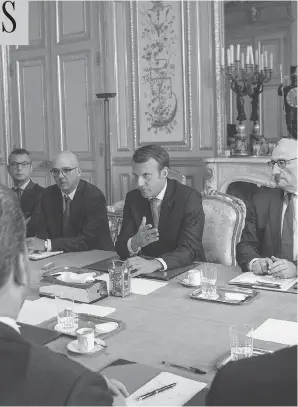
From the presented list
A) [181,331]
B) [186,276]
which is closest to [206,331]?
[181,331]

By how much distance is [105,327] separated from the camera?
175 centimetres

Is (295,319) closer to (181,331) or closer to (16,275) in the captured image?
(181,331)

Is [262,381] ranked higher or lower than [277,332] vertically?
higher

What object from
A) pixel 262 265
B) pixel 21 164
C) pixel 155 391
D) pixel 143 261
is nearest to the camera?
pixel 155 391

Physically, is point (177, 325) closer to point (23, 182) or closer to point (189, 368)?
point (189, 368)

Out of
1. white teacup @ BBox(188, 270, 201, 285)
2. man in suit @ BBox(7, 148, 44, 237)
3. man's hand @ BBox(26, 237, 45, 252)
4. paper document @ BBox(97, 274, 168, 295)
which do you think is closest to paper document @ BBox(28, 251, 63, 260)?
man's hand @ BBox(26, 237, 45, 252)

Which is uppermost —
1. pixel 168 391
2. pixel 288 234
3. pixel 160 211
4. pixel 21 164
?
pixel 21 164

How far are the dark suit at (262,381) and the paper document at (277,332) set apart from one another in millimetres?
846

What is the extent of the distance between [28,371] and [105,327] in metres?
0.87

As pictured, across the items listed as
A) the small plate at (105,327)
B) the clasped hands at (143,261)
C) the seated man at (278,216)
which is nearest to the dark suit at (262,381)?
the small plate at (105,327)

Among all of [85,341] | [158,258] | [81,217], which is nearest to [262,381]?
[85,341]

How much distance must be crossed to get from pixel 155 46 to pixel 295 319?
4.11m

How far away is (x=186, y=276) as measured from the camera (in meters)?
2.42

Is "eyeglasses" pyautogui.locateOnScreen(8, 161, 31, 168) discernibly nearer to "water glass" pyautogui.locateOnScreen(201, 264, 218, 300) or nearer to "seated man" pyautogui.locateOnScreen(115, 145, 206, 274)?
"seated man" pyautogui.locateOnScreen(115, 145, 206, 274)
